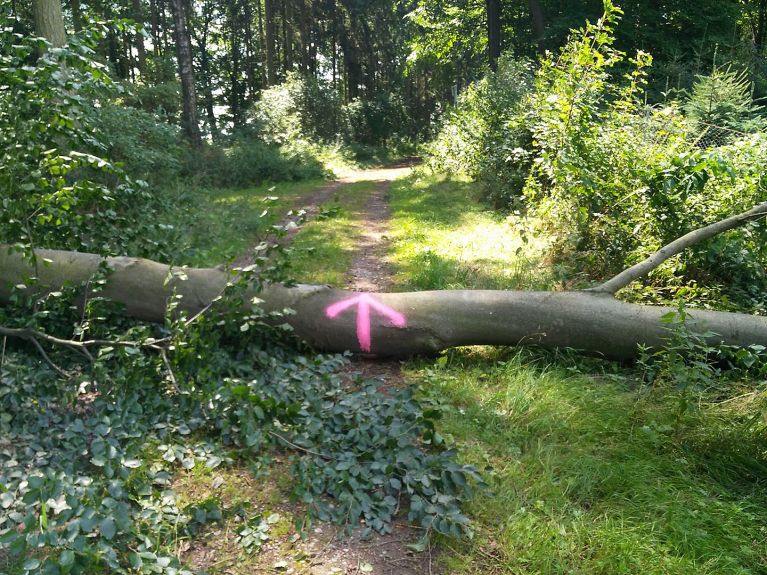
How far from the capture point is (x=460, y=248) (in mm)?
7633

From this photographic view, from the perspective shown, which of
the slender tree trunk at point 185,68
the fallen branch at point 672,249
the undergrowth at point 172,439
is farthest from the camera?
the slender tree trunk at point 185,68

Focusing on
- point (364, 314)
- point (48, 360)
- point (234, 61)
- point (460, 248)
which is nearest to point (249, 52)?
point (234, 61)

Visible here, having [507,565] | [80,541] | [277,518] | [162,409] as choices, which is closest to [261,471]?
[277,518]

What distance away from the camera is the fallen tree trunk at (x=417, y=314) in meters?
4.36

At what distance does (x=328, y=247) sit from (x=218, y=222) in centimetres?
253

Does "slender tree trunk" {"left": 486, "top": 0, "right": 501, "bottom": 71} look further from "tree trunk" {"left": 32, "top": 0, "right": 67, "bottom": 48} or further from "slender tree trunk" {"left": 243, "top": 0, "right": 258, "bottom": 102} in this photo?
"slender tree trunk" {"left": 243, "top": 0, "right": 258, "bottom": 102}

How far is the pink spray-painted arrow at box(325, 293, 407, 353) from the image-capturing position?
4488mm

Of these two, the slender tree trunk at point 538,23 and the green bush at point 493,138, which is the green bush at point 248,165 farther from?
the slender tree trunk at point 538,23

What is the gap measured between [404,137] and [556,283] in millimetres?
31368

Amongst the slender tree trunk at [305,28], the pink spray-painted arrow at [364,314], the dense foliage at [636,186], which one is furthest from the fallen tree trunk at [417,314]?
the slender tree trunk at [305,28]

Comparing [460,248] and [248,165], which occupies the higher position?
[248,165]

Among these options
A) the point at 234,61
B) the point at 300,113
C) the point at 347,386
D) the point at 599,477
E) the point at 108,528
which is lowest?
the point at 599,477

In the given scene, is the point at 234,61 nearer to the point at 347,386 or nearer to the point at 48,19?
the point at 48,19

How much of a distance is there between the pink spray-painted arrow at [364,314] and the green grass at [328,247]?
0.50 m
